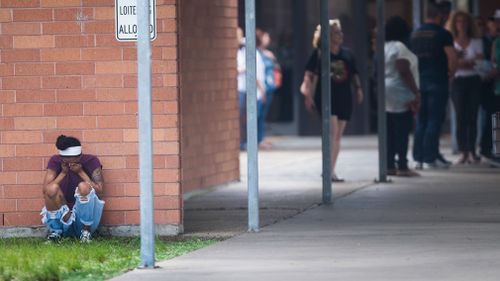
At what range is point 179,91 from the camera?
12820 mm

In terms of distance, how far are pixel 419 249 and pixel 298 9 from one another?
14.8 m

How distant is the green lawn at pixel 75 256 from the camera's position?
34.0 ft

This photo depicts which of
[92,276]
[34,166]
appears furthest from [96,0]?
[92,276]

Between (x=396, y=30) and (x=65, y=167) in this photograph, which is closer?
(x=65, y=167)

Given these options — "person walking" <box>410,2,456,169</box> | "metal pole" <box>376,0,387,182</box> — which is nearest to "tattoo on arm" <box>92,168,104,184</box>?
"metal pole" <box>376,0,387,182</box>

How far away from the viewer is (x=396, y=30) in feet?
60.3

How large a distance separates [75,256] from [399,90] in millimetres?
7733

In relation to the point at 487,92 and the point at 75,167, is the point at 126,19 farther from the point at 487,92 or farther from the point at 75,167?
the point at 487,92

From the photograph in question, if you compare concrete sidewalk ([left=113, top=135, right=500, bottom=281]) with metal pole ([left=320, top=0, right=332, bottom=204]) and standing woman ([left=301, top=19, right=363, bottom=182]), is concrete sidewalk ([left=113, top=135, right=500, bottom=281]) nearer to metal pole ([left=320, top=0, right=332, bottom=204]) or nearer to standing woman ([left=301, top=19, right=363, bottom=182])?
metal pole ([left=320, top=0, right=332, bottom=204])

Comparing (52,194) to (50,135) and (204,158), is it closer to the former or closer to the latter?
(50,135)

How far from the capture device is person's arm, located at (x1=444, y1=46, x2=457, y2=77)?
1889 centimetres

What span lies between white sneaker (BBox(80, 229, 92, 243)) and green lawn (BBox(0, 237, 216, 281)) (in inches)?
2.0

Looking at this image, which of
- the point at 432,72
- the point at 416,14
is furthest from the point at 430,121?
the point at 416,14

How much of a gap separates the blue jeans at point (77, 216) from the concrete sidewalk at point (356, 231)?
974mm
